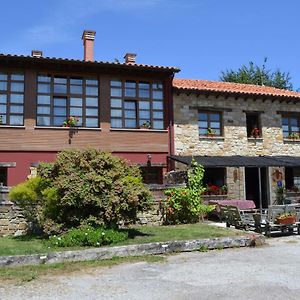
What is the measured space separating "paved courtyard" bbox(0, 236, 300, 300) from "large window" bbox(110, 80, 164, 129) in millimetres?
10082

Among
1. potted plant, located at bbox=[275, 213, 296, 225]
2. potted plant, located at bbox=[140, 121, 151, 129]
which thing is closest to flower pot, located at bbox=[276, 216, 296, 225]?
potted plant, located at bbox=[275, 213, 296, 225]

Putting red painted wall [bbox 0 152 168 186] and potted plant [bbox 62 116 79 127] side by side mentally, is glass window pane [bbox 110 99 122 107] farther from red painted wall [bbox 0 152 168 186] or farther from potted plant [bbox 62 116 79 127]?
red painted wall [bbox 0 152 168 186]

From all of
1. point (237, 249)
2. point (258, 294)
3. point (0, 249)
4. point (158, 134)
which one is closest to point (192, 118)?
point (158, 134)

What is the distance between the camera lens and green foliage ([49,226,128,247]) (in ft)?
34.4

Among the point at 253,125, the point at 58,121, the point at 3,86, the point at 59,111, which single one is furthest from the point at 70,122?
the point at 253,125

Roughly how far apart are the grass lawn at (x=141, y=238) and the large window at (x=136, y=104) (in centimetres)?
672

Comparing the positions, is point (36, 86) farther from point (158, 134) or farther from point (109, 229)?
point (109, 229)

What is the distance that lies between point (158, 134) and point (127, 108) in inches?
73.4

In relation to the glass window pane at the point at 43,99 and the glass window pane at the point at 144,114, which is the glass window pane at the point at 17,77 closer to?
the glass window pane at the point at 43,99

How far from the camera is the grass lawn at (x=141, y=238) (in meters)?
9.92

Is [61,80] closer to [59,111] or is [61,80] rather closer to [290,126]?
[59,111]

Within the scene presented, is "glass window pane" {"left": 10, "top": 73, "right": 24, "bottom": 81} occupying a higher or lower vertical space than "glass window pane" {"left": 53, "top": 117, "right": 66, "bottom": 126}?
higher

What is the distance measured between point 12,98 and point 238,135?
10905 mm

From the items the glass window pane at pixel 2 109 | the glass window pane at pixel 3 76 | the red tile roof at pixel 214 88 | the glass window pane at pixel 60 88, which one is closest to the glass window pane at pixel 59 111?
the glass window pane at pixel 60 88
